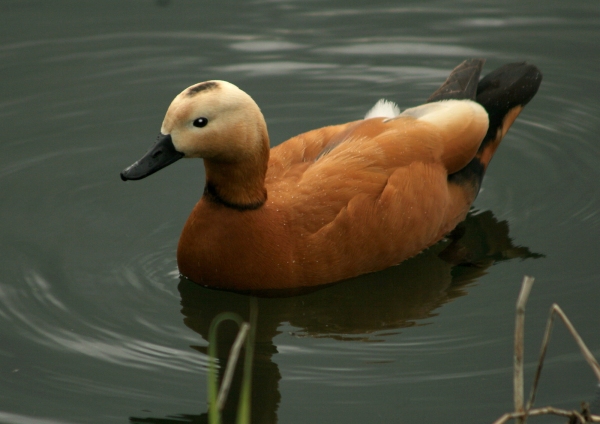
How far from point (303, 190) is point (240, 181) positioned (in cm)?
48

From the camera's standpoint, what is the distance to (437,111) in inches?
285

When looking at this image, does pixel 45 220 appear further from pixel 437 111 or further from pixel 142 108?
pixel 437 111

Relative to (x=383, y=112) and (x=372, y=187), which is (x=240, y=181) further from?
(x=383, y=112)

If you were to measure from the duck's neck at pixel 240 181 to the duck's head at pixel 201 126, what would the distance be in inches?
6.6

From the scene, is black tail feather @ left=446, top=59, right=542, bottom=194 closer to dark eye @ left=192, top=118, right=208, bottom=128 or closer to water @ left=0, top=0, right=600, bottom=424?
water @ left=0, top=0, right=600, bottom=424

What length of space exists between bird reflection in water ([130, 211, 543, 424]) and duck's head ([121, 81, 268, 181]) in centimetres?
110

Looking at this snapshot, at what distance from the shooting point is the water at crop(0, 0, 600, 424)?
5.53 metres

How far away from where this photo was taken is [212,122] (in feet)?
19.3

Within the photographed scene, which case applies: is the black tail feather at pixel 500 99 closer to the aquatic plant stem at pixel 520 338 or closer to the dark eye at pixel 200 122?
the dark eye at pixel 200 122

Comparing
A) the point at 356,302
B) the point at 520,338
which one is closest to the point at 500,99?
the point at 356,302

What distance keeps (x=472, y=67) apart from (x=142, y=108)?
3.24m

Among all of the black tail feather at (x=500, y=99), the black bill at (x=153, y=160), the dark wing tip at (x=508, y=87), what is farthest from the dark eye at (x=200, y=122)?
the dark wing tip at (x=508, y=87)

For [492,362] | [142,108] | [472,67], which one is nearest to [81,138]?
[142,108]

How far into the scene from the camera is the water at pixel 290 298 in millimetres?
5527
